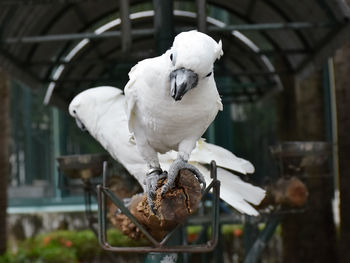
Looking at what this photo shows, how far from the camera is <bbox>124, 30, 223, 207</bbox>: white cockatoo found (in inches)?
53.4

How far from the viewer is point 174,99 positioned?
4.66 feet

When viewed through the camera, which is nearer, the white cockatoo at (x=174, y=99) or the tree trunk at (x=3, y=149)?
the white cockatoo at (x=174, y=99)

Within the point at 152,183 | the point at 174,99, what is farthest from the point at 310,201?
the point at 174,99

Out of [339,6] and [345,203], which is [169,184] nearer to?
[339,6]

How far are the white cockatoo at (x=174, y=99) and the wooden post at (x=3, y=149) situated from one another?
2461 millimetres

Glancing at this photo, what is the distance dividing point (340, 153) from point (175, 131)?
2.06 metres

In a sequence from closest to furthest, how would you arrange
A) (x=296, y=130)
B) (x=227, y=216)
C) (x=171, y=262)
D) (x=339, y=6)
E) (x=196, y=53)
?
(x=196, y=53) → (x=171, y=262) → (x=339, y=6) → (x=227, y=216) → (x=296, y=130)

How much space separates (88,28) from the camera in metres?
3.98

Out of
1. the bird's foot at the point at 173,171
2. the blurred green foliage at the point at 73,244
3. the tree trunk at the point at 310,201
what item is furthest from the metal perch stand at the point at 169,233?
the blurred green foliage at the point at 73,244

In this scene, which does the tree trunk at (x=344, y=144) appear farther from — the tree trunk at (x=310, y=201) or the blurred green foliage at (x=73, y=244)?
the blurred green foliage at (x=73, y=244)

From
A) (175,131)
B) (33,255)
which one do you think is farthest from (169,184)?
(33,255)

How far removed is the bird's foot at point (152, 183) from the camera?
1658mm

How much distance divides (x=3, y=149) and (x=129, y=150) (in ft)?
5.32

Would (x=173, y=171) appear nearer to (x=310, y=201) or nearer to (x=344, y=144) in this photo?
(x=344, y=144)
